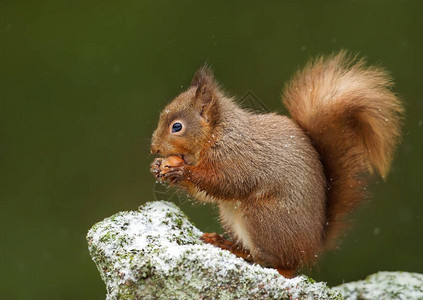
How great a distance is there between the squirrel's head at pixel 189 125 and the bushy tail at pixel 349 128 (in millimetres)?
271

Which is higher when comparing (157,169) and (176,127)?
(176,127)

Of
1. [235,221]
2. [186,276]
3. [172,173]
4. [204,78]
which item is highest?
[204,78]

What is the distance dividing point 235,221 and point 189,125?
11.5 inches

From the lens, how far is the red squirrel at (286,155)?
6.43ft

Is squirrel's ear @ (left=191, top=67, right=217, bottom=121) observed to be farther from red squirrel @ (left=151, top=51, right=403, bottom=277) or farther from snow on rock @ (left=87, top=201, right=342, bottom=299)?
snow on rock @ (left=87, top=201, right=342, bottom=299)

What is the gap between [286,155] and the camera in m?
1.99

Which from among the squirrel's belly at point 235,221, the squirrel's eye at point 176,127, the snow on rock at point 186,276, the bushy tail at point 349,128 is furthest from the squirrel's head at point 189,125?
the snow on rock at point 186,276

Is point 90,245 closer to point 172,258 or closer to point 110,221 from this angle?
point 110,221

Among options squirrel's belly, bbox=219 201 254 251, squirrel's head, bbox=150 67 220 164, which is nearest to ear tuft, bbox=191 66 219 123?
squirrel's head, bbox=150 67 220 164

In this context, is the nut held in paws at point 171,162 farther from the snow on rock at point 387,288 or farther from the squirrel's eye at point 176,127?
the snow on rock at point 387,288

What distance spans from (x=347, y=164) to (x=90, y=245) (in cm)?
82

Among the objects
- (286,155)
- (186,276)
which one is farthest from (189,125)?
(186,276)

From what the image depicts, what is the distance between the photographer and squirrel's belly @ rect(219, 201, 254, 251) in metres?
1.98

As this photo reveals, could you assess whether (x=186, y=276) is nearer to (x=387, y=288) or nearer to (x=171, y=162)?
(x=171, y=162)
